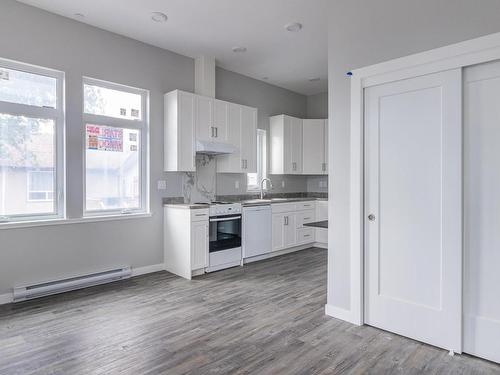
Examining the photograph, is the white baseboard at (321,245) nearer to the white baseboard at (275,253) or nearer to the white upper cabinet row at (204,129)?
the white baseboard at (275,253)

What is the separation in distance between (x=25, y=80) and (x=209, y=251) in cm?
288

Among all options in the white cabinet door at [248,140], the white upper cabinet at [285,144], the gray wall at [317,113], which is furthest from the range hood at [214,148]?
the gray wall at [317,113]

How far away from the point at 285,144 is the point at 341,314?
378cm

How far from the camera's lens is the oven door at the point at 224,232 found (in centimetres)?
448

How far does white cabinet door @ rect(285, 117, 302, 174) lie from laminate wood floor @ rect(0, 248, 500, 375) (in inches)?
119

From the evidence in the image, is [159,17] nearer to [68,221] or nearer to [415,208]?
[68,221]

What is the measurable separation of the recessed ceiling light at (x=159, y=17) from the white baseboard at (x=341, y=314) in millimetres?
3520

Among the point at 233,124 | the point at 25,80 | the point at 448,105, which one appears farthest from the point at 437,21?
the point at 25,80

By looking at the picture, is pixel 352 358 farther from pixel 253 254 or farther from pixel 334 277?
pixel 253 254

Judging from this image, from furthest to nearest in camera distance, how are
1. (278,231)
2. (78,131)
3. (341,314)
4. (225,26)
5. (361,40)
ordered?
(278,231) → (225,26) → (78,131) → (341,314) → (361,40)

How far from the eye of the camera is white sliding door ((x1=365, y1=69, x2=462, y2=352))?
2.36m

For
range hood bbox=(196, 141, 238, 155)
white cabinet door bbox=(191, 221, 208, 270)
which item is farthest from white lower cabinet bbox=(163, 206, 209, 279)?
range hood bbox=(196, 141, 238, 155)

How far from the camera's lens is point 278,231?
545 centimetres

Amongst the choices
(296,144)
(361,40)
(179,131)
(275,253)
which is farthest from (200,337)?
(296,144)
